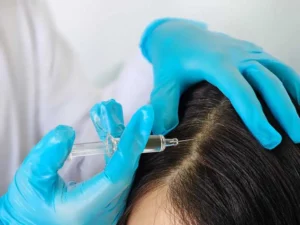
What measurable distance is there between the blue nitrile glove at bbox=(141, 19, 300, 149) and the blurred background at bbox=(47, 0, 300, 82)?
1.29ft

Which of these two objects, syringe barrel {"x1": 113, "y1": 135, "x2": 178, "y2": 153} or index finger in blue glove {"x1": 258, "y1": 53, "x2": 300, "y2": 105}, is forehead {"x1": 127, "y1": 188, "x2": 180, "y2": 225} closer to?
syringe barrel {"x1": 113, "y1": 135, "x2": 178, "y2": 153}

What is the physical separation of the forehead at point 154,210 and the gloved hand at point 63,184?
6 centimetres

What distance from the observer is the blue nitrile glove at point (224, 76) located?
0.66m

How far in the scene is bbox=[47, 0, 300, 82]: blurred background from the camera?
122 cm

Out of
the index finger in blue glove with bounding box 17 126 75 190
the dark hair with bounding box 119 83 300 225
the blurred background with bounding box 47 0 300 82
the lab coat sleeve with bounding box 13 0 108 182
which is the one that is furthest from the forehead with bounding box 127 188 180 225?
the blurred background with bounding box 47 0 300 82

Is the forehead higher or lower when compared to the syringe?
lower

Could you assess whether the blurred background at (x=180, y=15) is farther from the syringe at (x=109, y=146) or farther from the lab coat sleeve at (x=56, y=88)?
the syringe at (x=109, y=146)

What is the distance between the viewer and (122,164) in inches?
23.4

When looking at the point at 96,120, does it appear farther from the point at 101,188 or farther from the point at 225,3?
the point at 225,3

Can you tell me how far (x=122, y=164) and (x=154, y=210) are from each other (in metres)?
0.12

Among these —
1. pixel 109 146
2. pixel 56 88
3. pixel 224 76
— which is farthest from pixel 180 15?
pixel 109 146

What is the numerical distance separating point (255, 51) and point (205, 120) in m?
0.18

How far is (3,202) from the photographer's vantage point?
685mm

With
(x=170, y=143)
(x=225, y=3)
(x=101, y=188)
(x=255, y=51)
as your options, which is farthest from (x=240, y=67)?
(x=225, y=3)
